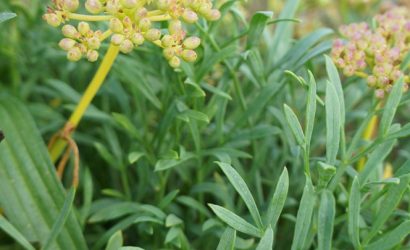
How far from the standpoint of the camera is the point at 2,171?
757mm

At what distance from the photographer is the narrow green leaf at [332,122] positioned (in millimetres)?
665

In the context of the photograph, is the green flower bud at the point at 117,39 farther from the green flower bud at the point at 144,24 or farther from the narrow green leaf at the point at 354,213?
the narrow green leaf at the point at 354,213

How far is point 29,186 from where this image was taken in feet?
2.53

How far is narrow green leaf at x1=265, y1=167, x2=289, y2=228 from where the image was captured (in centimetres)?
64

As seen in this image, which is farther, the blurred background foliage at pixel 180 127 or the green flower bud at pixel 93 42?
the blurred background foliage at pixel 180 127

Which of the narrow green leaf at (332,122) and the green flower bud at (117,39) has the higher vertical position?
the green flower bud at (117,39)

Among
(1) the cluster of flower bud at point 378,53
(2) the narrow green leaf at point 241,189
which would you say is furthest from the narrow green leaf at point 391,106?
(2) the narrow green leaf at point 241,189

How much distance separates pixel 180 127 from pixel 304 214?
25 cm

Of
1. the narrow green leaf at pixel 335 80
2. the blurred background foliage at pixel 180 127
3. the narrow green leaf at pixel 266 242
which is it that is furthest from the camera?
the blurred background foliage at pixel 180 127

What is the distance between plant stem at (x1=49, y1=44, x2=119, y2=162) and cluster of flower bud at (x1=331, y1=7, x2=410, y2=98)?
28cm

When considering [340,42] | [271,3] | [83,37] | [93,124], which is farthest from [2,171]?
[271,3]

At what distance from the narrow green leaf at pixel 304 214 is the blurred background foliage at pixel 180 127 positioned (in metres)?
0.11

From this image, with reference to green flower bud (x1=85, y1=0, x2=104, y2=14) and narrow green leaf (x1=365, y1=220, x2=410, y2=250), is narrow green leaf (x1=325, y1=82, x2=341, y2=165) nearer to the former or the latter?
narrow green leaf (x1=365, y1=220, x2=410, y2=250)

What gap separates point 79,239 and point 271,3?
2.85ft
